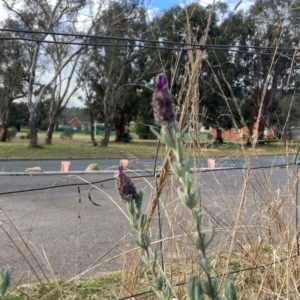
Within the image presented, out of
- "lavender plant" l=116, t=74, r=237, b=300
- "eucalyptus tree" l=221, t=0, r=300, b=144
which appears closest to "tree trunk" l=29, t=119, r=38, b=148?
"eucalyptus tree" l=221, t=0, r=300, b=144

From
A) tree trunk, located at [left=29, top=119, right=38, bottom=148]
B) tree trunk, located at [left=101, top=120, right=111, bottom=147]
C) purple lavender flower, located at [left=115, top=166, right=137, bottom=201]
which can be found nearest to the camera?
purple lavender flower, located at [left=115, top=166, right=137, bottom=201]

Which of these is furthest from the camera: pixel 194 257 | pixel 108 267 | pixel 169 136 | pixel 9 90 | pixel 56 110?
pixel 9 90

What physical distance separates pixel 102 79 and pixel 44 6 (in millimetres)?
8534

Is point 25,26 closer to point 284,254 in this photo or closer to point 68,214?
point 68,214

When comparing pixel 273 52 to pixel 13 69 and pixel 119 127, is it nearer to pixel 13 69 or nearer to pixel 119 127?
pixel 13 69

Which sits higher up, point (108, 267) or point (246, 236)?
point (246, 236)

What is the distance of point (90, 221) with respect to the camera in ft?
18.5

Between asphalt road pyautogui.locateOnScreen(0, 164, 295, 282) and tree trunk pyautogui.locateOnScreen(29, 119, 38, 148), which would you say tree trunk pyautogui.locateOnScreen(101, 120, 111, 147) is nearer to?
tree trunk pyautogui.locateOnScreen(29, 119, 38, 148)

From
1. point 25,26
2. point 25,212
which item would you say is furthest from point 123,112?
point 25,212

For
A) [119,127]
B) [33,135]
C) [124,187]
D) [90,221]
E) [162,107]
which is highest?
[162,107]

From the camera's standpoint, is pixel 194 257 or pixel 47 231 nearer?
pixel 194 257

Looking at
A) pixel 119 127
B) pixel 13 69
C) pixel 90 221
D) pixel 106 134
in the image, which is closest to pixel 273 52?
pixel 90 221

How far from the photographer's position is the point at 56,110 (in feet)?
84.2

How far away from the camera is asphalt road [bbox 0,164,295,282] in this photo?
2.25 metres
